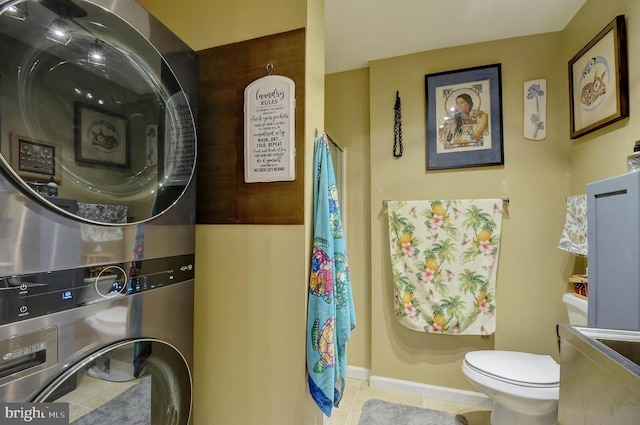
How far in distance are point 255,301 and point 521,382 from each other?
133 cm

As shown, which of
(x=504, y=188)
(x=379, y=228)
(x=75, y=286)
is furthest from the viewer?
(x=379, y=228)

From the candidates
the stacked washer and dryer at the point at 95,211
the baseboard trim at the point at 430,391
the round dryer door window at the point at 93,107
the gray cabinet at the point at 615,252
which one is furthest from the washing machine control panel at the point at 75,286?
the baseboard trim at the point at 430,391

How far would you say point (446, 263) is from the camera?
1.92m

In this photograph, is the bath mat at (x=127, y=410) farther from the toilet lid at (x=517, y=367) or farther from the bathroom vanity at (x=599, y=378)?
the toilet lid at (x=517, y=367)

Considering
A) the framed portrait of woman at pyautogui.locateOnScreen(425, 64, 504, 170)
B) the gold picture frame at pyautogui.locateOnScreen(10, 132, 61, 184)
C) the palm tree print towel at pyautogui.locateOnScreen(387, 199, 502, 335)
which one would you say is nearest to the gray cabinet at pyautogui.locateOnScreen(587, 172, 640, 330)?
the palm tree print towel at pyautogui.locateOnScreen(387, 199, 502, 335)

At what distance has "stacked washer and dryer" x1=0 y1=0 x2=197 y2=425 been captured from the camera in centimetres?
57

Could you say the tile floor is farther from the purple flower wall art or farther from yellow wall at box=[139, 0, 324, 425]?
the purple flower wall art

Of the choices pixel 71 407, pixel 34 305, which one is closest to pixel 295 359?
pixel 71 407

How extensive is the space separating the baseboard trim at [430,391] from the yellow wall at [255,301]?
1.06 metres

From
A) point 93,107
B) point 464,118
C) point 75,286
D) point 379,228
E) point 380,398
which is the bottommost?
point 380,398

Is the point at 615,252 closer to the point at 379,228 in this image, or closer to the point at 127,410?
the point at 379,228

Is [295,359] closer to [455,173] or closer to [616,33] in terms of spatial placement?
[455,173]

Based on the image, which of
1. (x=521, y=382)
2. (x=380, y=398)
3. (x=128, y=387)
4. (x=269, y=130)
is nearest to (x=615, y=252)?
(x=521, y=382)

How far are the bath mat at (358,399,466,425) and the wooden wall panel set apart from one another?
1.45 metres
